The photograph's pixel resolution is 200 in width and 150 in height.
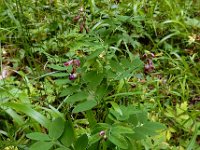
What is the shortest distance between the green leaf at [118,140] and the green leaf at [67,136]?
178 millimetres

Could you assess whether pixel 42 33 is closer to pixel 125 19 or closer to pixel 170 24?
pixel 170 24

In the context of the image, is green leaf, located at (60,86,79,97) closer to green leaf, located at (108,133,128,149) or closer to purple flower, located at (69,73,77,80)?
purple flower, located at (69,73,77,80)

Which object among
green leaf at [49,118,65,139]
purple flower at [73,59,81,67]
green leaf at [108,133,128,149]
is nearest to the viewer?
green leaf at [108,133,128,149]

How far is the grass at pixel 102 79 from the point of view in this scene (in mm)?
1359

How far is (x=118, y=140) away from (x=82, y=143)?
169 mm

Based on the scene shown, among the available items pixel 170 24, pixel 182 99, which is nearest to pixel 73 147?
pixel 182 99

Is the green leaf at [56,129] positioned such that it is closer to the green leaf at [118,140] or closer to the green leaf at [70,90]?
the green leaf at [70,90]

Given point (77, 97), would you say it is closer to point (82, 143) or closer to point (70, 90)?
point (70, 90)

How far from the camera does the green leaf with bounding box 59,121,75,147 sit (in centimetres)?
132

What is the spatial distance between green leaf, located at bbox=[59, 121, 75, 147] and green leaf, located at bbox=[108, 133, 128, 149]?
0.18 m

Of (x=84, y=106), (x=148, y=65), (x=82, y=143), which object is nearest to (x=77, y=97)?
(x=84, y=106)

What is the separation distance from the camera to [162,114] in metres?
2.15

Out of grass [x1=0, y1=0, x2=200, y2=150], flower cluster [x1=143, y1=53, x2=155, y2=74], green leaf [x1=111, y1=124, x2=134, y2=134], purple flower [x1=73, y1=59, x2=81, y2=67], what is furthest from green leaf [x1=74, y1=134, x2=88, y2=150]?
flower cluster [x1=143, y1=53, x2=155, y2=74]

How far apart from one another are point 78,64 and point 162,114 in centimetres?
90
